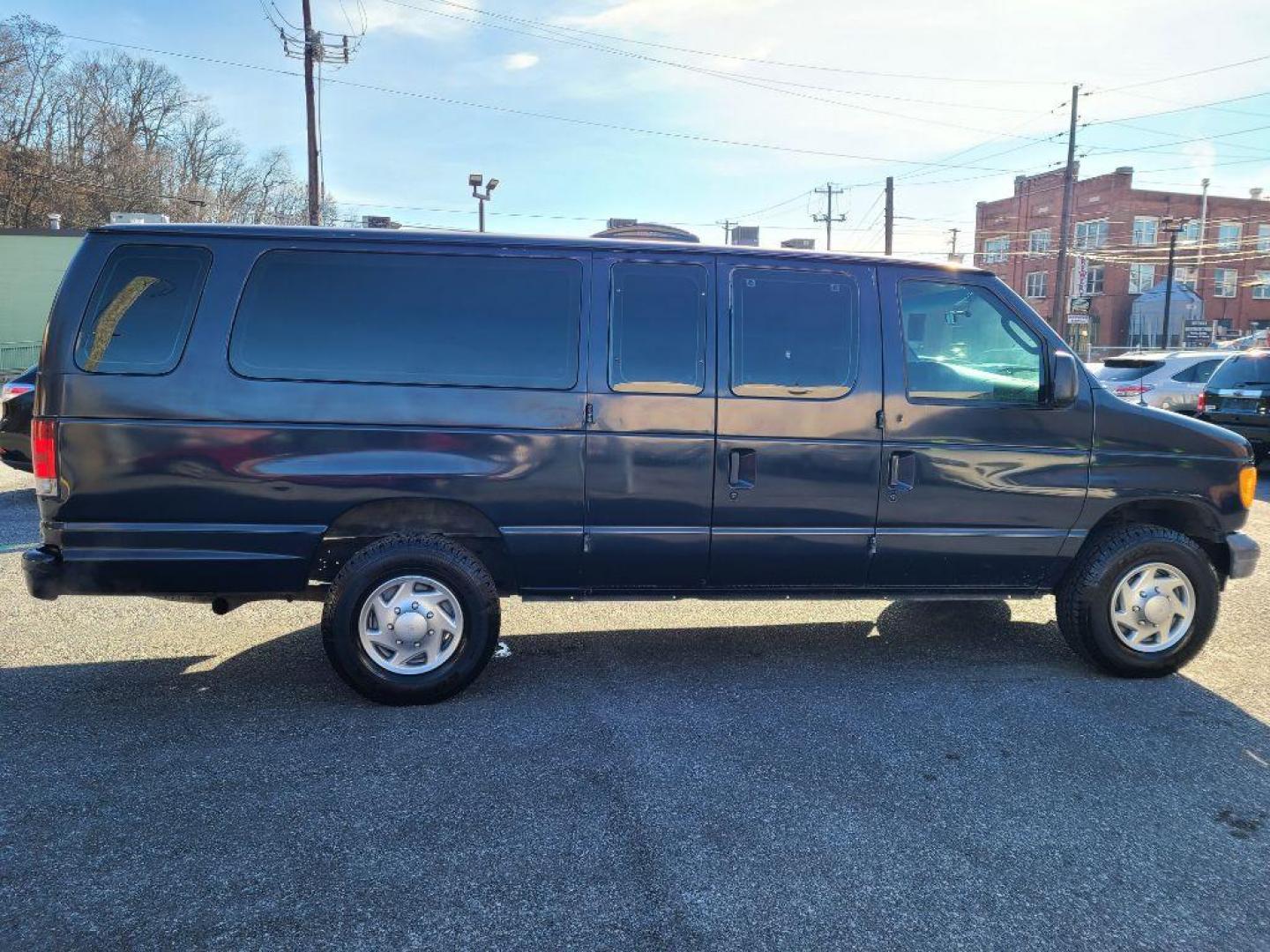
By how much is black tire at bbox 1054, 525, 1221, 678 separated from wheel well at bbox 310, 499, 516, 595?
9.61ft

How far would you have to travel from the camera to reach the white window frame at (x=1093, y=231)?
5519 centimetres

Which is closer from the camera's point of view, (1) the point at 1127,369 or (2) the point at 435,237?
(2) the point at 435,237

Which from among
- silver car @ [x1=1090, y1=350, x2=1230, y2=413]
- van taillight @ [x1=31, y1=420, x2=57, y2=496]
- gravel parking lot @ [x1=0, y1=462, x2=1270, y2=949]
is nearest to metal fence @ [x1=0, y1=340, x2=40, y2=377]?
gravel parking lot @ [x1=0, y1=462, x2=1270, y2=949]

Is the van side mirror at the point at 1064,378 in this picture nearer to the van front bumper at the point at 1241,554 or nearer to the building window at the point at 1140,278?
the van front bumper at the point at 1241,554

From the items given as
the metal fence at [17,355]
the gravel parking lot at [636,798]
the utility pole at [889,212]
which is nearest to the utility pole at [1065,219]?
the utility pole at [889,212]

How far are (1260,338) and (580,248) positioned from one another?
31548 mm

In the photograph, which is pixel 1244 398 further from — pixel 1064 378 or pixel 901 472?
pixel 901 472

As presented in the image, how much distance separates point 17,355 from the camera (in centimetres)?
2859

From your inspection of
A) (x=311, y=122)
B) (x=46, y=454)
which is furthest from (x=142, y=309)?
(x=311, y=122)

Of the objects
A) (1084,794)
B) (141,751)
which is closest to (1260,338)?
(1084,794)

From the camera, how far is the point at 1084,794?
131 inches

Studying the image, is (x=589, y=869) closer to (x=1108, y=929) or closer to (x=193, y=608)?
(x=1108, y=929)

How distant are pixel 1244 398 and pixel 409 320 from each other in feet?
39.7

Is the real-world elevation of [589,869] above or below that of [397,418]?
below
